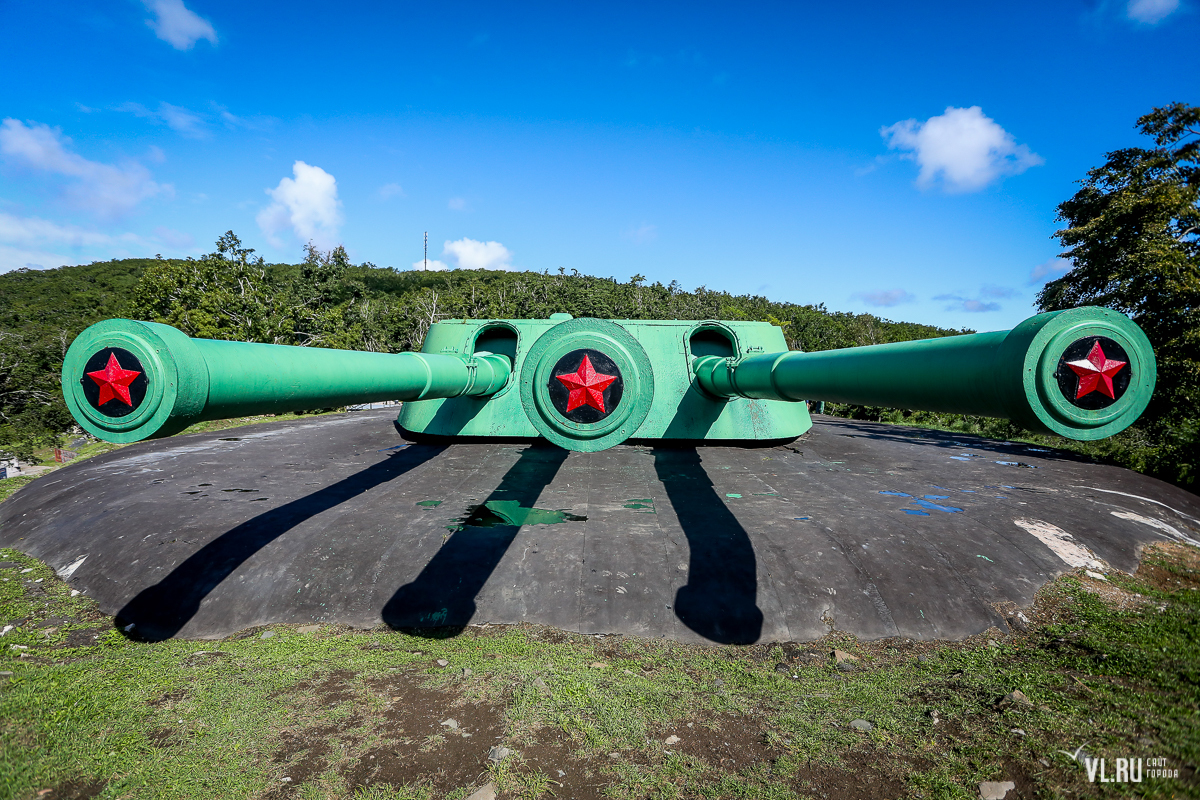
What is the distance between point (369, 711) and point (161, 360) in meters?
2.13

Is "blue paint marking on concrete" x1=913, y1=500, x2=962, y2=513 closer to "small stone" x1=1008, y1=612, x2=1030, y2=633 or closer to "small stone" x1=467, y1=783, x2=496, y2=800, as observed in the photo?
"small stone" x1=1008, y1=612, x2=1030, y2=633

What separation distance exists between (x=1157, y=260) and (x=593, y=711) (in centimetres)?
1523

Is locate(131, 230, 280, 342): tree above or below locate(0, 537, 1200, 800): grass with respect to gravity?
above

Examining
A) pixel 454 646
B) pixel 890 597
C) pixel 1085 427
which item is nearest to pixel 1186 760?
pixel 1085 427

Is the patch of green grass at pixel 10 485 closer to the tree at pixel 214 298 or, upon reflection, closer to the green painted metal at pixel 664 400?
the green painted metal at pixel 664 400

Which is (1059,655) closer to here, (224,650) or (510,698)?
(510,698)

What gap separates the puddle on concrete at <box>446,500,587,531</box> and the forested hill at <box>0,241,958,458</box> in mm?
17860

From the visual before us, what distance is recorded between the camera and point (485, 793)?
7.73 ft

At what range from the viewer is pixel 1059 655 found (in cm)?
349

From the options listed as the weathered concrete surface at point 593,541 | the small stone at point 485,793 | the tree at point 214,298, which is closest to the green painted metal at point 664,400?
the weathered concrete surface at point 593,541

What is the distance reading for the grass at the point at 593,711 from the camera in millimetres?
2412

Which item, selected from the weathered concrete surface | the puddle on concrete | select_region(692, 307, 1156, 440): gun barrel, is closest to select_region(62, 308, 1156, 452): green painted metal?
select_region(692, 307, 1156, 440): gun barrel

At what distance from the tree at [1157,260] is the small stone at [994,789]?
8.95 meters

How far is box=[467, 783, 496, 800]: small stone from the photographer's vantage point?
92.0 inches
